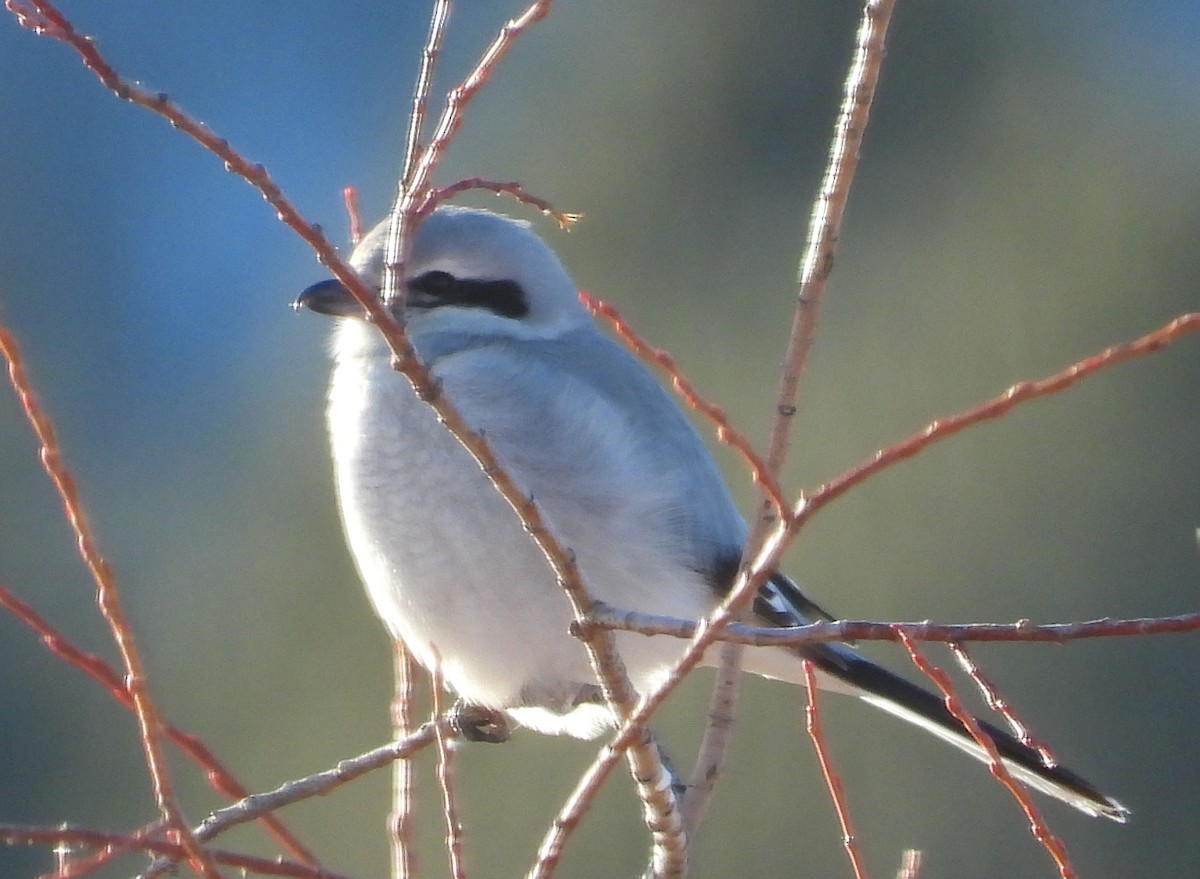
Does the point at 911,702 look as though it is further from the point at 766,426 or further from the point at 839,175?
the point at 766,426

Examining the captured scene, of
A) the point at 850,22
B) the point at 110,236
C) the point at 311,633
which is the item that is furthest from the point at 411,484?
the point at 110,236

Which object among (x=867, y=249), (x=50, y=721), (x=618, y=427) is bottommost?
(x=618, y=427)

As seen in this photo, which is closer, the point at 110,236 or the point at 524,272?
the point at 524,272

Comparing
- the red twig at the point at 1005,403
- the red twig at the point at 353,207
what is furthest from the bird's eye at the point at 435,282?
the red twig at the point at 1005,403

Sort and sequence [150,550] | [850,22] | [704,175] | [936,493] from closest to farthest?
[936,493], [150,550], [704,175], [850,22]

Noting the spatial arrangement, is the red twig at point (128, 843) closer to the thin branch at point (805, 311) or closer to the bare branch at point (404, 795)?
the bare branch at point (404, 795)

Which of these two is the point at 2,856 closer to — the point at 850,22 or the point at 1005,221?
the point at 1005,221
